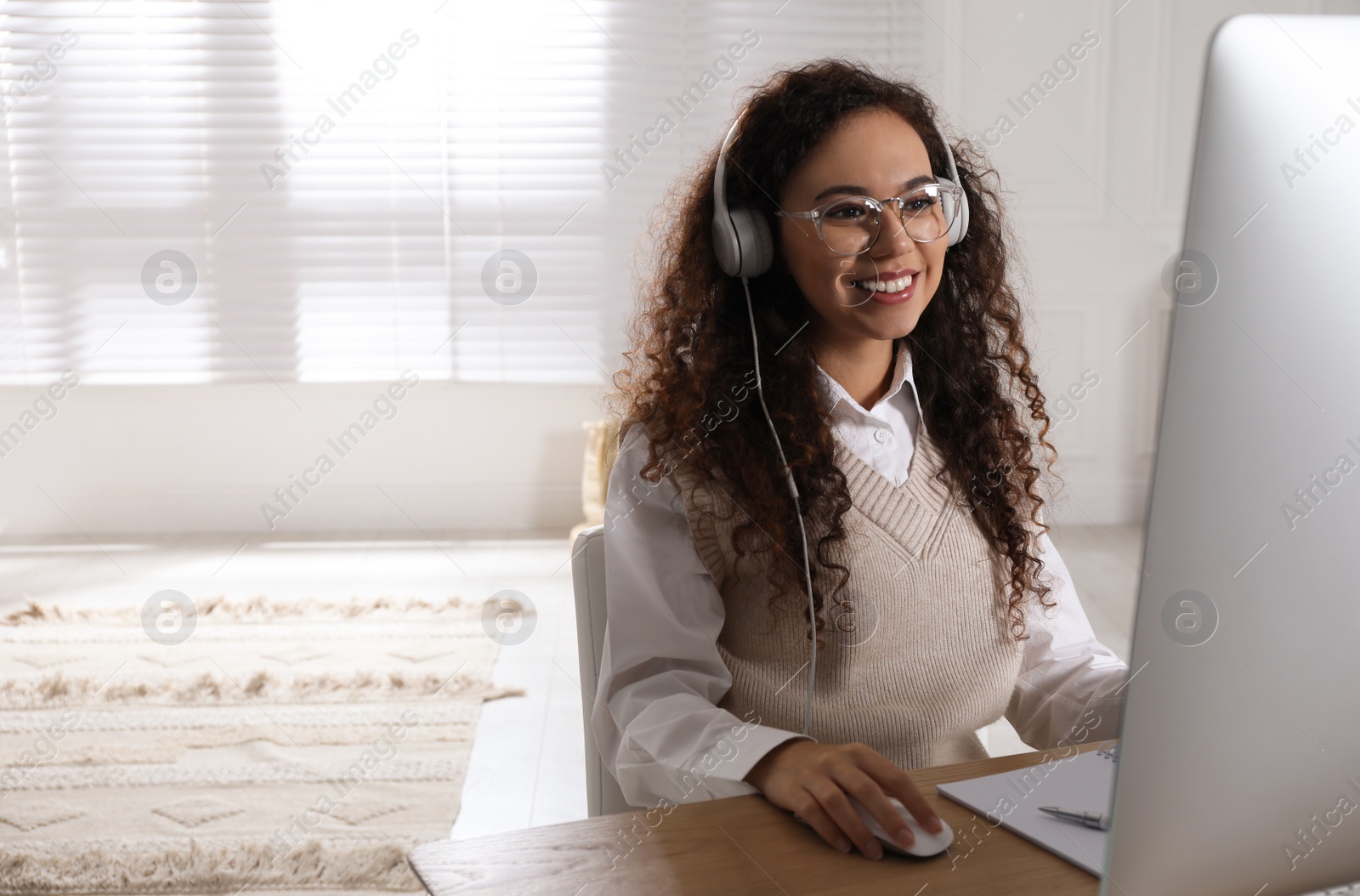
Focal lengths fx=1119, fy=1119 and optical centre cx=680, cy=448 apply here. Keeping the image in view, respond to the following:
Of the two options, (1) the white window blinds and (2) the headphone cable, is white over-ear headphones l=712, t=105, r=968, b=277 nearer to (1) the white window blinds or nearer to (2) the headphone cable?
(2) the headphone cable

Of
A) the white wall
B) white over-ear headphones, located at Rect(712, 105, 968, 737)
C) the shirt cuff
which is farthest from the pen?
the white wall

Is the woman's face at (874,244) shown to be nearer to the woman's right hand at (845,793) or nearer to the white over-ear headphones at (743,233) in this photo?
the white over-ear headphones at (743,233)

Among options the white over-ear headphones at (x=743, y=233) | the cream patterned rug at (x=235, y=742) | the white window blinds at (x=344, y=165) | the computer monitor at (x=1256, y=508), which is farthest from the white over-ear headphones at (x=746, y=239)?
the white window blinds at (x=344, y=165)

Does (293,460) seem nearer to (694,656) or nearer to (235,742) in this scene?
(235,742)

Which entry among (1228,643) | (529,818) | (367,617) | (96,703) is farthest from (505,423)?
(1228,643)

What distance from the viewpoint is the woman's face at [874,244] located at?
1024 mm

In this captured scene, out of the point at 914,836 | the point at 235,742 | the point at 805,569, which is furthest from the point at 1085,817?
the point at 235,742

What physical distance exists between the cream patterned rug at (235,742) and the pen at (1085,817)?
4.81 ft

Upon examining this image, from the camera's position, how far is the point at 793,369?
1.09 meters

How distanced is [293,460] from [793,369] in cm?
389

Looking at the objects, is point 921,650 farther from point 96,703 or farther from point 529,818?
point 96,703

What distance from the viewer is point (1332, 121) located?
377 mm

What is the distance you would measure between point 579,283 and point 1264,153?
4.17m

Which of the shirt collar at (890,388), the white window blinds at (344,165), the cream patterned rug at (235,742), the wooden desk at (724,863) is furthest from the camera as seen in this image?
the white window blinds at (344,165)
